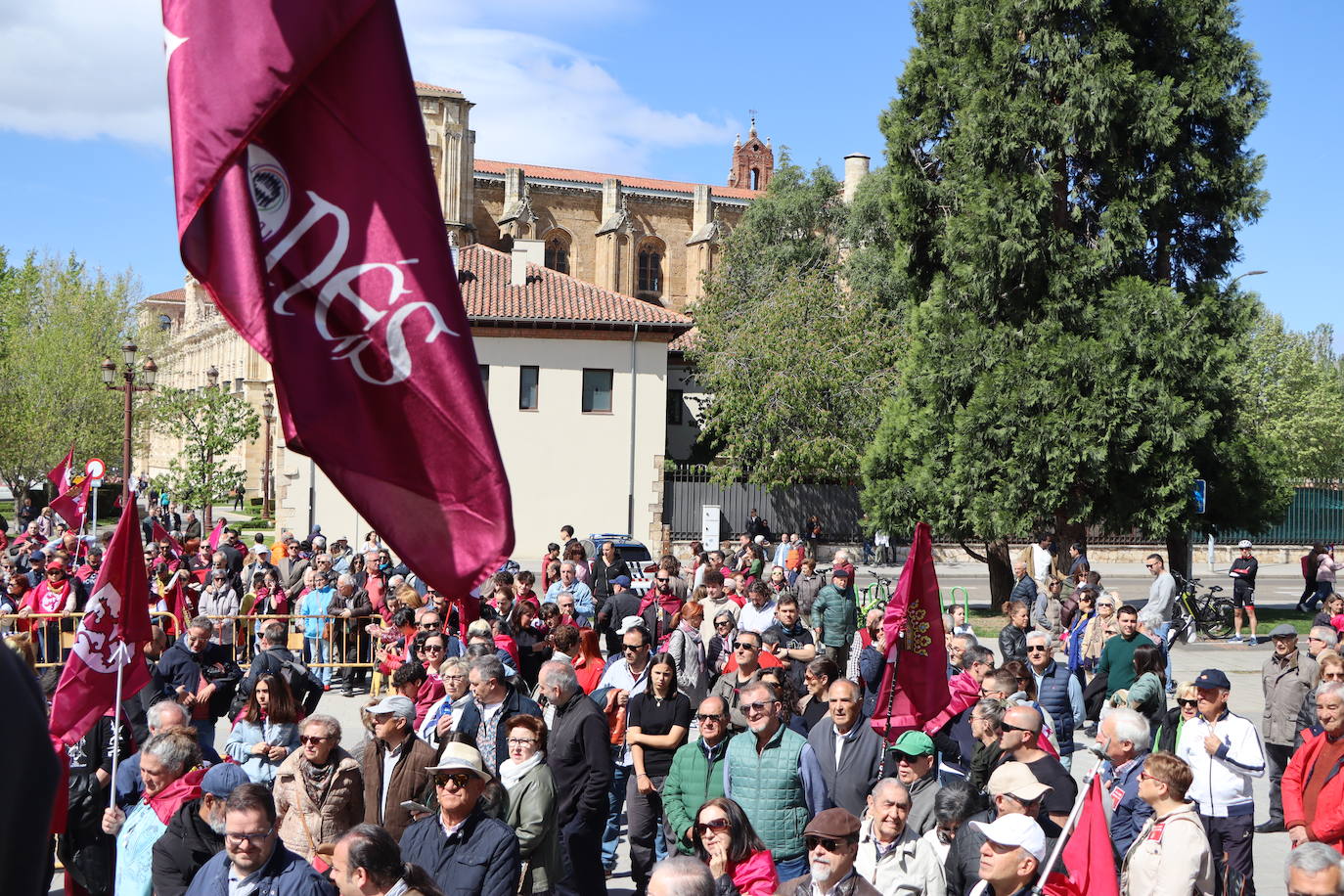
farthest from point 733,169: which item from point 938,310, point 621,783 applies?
point 621,783

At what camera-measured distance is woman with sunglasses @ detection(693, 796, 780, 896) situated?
19.9 ft

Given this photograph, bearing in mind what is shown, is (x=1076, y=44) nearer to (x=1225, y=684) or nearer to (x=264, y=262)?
(x=1225, y=684)

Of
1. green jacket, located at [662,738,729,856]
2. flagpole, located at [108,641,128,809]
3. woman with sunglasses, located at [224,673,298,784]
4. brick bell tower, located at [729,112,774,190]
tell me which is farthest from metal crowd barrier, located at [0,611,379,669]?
brick bell tower, located at [729,112,774,190]

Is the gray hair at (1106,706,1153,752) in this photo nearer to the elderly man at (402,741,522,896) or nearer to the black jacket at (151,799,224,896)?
the elderly man at (402,741,522,896)

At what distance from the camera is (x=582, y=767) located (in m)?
8.31

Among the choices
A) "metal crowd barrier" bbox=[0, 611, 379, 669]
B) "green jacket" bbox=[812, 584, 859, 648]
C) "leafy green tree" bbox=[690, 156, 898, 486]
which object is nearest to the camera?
"green jacket" bbox=[812, 584, 859, 648]

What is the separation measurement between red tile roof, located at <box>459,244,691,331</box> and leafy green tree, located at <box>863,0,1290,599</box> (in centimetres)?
A: 1406

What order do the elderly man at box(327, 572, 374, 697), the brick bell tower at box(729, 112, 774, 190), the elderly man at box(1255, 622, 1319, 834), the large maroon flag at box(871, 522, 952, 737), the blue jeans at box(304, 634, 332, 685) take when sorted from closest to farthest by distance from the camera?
1. the large maroon flag at box(871, 522, 952, 737)
2. the elderly man at box(1255, 622, 1319, 834)
3. the elderly man at box(327, 572, 374, 697)
4. the blue jeans at box(304, 634, 332, 685)
5. the brick bell tower at box(729, 112, 774, 190)

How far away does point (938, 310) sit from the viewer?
90.5ft

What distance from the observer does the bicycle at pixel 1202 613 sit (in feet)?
76.5

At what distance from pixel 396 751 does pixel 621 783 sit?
306 cm

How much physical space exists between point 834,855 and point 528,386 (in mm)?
34745

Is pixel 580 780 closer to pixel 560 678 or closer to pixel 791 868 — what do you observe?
pixel 560 678

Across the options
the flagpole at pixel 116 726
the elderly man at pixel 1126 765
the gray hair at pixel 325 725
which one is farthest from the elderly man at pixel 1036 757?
the flagpole at pixel 116 726
